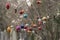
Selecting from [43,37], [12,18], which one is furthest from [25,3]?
[43,37]

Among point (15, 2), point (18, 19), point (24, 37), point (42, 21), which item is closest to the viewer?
point (42, 21)

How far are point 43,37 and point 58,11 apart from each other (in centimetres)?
53

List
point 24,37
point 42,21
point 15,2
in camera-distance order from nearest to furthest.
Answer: point 42,21, point 15,2, point 24,37

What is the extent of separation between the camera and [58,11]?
3.23 m

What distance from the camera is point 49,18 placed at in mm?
3326

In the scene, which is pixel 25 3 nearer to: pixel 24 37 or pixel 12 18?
pixel 12 18

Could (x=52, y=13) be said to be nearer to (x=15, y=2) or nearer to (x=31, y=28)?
(x=31, y=28)

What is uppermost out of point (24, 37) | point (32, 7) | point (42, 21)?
point (32, 7)

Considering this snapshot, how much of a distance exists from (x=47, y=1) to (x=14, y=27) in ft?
2.19

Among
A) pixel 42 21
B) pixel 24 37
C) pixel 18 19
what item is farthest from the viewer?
pixel 24 37

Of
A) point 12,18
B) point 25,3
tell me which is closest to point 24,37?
point 12,18

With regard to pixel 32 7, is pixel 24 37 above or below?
below

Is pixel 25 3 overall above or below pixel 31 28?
above

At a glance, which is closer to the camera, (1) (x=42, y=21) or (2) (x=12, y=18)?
(1) (x=42, y=21)
